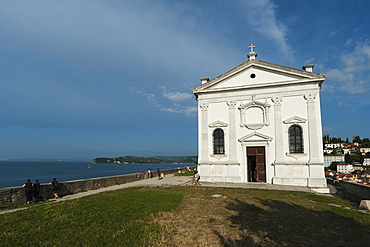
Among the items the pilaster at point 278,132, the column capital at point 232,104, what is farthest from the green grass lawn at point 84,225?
the column capital at point 232,104

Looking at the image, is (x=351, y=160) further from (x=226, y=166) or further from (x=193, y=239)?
(x=193, y=239)

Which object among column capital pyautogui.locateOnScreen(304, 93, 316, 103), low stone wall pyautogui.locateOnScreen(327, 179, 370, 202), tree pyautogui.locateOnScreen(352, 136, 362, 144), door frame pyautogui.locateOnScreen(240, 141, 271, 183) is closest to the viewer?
low stone wall pyautogui.locateOnScreen(327, 179, 370, 202)

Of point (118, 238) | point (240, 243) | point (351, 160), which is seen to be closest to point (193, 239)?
point (240, 243)

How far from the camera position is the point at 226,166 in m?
19.2

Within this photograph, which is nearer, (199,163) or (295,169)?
(295,169)

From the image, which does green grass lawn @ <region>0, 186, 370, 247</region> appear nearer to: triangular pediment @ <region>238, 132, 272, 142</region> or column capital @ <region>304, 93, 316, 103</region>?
triangular pediment @ <region>238, 132, 272, 142</region>

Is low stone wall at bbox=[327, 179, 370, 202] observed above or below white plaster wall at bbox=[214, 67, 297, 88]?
below

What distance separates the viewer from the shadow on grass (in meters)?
6.00

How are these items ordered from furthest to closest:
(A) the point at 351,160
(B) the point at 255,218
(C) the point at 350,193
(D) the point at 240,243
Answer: (A) the point at 351,160 < (C) the point at 350,193 < (B) the point at 255,218 < (D) the point at 240,243

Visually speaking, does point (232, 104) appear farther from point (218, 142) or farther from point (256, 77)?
point (218, 142)

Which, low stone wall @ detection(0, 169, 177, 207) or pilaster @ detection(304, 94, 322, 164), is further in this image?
pilaster @ detection(304, 94, 322, 164)

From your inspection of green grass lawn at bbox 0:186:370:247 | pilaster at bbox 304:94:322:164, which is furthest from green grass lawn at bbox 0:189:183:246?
pilaster at bbox 304:94:322:164

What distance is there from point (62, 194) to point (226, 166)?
38.0 ft

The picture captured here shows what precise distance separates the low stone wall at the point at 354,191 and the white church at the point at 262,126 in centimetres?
148
